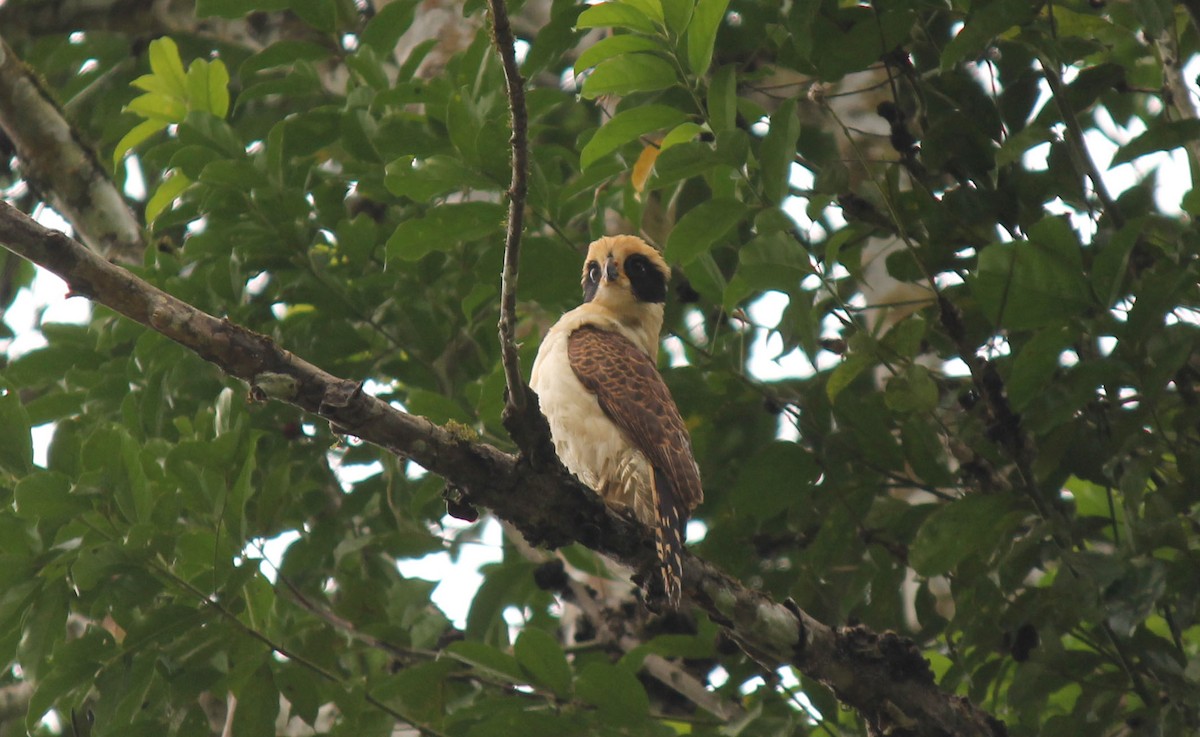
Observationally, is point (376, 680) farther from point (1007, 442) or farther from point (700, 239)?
point (1007, 442)

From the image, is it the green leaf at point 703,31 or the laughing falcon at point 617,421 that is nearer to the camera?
the green leaf at point 703,31

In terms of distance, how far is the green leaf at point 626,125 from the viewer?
3.57 meters

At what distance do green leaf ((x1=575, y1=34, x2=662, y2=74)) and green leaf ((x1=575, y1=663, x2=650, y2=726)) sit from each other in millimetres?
1714

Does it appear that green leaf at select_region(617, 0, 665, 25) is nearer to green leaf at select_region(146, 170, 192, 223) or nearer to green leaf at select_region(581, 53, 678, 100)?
green leaf at select_region(581, 53, 678, 100)

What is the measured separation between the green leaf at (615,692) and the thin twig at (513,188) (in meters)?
1.22

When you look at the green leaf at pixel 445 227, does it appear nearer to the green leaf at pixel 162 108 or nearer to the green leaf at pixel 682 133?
the green leaf at pixel 682 133

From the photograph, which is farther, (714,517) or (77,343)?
(77,343)

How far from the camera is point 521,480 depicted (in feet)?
9.66

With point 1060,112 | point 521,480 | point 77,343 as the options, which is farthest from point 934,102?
point 77,343

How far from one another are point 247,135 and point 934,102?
10.6 feet

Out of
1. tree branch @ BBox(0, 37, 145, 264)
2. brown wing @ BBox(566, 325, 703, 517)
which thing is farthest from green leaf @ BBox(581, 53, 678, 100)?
tree branch @ BBox(0, 37, 145, 264)

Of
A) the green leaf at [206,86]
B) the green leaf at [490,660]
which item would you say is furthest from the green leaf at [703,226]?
the green leaf at [206,86]

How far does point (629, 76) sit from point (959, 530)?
60.8 inches

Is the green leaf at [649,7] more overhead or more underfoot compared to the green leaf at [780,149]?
more overhead
